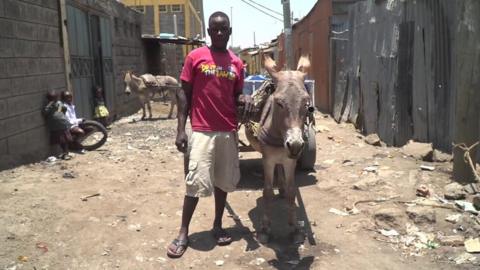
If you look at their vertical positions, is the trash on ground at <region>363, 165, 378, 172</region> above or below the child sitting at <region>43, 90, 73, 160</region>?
below

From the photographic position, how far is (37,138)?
7.47 meters

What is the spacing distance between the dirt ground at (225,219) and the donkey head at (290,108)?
1134mm

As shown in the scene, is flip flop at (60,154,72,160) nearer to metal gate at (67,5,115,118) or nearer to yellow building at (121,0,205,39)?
metal gate at (67,5,115,118)

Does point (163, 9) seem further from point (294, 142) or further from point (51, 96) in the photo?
point (294, 142)

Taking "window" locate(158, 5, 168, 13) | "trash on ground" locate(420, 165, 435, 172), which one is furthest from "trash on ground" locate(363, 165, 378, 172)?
"window" locate(158, 5, 168, 13)

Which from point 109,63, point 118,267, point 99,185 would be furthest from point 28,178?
point 109,63

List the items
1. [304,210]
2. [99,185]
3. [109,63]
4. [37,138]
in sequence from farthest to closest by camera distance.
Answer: [109,63]
[37,138]
[99,185]
[304,210]

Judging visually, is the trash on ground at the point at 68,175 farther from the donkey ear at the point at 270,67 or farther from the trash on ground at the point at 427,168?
the trash on ground at the point at 427,168

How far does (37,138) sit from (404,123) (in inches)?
230

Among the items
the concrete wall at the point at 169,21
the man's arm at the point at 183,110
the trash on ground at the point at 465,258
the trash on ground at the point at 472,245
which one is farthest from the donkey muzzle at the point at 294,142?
the concrete wall at the point at 169,21

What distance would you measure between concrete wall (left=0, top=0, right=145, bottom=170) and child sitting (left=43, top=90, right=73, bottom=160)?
0.10 m

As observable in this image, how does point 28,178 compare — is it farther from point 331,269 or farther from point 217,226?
point 331,269

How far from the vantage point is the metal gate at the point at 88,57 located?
9922mm

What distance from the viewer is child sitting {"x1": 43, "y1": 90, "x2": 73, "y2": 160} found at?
7754 millimetres
